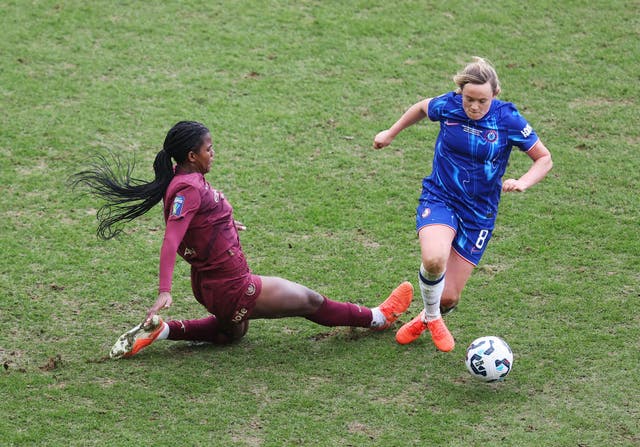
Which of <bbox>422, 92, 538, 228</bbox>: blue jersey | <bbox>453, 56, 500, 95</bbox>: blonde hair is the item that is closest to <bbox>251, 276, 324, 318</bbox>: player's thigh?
<bbox>422, 92, 538, 228</bbox>: blue jersey

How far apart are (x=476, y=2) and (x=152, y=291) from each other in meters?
6.27

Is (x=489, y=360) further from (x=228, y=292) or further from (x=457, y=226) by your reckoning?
(x=228, y=292)

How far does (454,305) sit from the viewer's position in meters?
7.01

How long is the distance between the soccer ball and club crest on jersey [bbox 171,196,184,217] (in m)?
2.08

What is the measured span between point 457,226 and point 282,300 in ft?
4.27

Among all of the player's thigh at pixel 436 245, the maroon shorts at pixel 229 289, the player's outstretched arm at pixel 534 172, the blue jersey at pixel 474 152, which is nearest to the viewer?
the player's outstretched arm at pixel 534 172

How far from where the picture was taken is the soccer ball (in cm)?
626

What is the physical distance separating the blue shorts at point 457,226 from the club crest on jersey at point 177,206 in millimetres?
1625

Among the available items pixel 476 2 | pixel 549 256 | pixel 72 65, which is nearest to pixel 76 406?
pixel 549 256

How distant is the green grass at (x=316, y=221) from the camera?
6.07 m

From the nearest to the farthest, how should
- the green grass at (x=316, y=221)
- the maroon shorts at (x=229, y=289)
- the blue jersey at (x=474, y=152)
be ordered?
1. the green grass at (x=316, y=221)
2. the maroon shorts at (x=229, y=289)
3. the blue jersey at (x=474, y=152)

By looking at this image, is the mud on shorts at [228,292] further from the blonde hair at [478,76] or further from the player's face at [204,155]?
the blonde hair at [478,76]

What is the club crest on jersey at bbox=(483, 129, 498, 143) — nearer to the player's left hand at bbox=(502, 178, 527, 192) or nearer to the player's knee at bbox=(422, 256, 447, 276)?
the player's left hand at bbox=(502, 178, 527, 192)

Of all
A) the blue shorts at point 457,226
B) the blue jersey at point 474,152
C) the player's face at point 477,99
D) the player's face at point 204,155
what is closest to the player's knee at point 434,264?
the blue shorts at point 457,226
